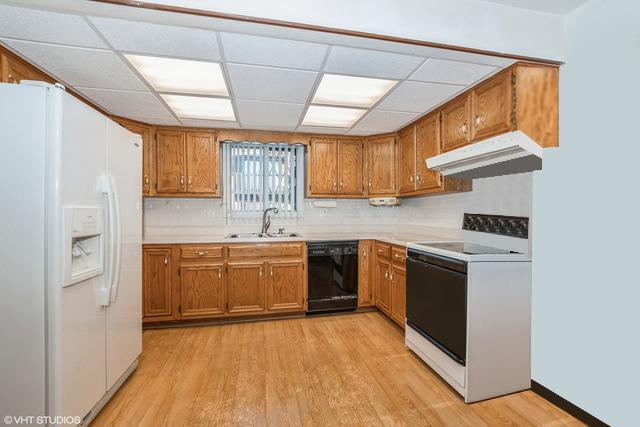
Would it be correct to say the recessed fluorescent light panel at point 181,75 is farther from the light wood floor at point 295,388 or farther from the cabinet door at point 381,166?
the light wood floor at point 295,388

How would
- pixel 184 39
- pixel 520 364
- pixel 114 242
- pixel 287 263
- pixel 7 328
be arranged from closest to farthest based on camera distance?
1. pixel 7 328
2. pixel 184 39
3. pixel 114 242
4. pixel 520 364
5. pixel 287 263

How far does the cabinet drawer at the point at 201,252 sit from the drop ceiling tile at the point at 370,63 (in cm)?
216

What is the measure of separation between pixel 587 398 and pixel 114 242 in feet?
9.96

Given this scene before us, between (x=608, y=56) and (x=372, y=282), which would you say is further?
(x=372, y=282)

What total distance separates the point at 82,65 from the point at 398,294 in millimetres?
3238

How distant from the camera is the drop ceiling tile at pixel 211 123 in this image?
10.4 ft

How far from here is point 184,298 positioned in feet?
9.94

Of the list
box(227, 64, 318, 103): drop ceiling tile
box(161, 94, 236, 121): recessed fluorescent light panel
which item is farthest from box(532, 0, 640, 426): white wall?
box(161, 94, 236, 121): recessed fluorescent light panel

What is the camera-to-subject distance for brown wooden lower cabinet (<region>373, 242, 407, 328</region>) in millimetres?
2824

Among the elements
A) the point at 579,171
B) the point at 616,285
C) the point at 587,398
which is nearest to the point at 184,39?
the point at 579,171

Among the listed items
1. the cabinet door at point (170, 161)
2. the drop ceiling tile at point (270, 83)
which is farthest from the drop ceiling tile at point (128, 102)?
the drop ceiling tile at point (270, 83)

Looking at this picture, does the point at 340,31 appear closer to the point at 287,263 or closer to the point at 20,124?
the point at 20,124

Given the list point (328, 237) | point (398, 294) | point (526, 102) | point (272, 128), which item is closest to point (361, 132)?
point (272, 128)

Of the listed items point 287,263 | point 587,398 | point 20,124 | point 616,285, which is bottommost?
point 587,398
